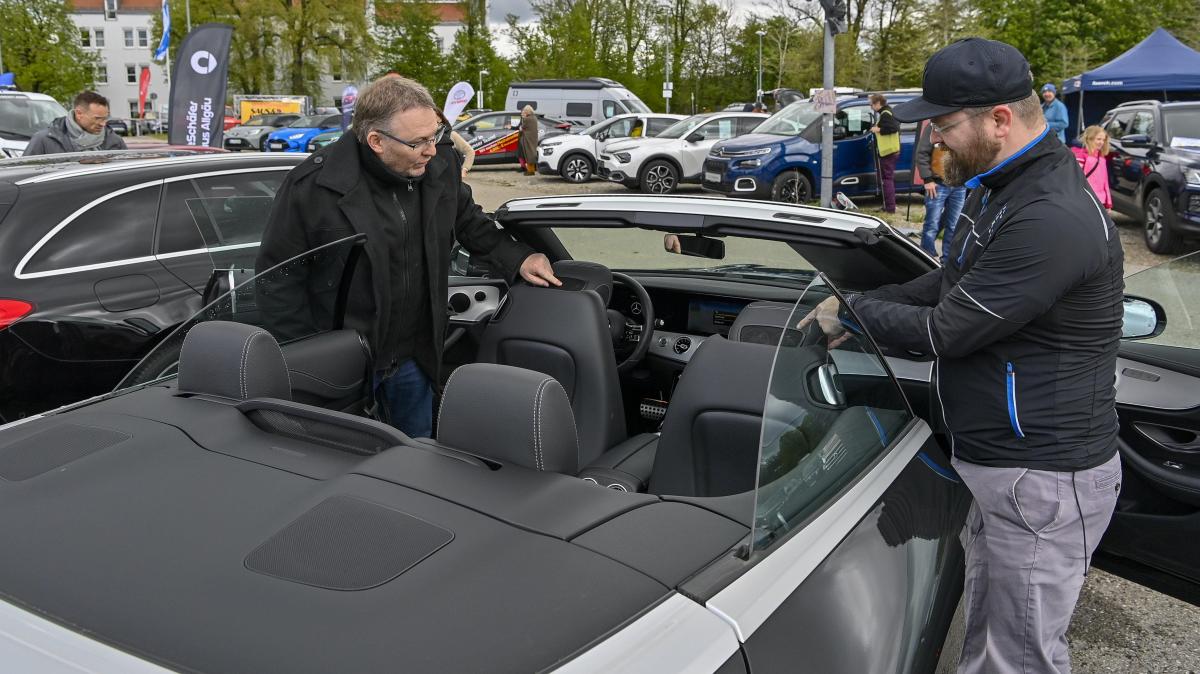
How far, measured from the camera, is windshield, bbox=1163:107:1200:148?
441 inches

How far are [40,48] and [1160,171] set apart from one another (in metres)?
60.7

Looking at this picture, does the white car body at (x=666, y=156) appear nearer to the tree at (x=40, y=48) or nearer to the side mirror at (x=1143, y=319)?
the side mirror at (x=1143, y=319)

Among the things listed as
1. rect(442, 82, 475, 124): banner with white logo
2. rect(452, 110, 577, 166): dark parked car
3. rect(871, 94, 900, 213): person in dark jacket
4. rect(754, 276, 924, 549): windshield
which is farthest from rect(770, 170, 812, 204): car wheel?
rect(754, 276, 924, 549): windshield

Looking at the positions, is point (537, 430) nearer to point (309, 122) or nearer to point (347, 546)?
point (347, 546)

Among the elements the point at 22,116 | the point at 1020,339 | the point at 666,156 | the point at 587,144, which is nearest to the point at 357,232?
the point at 1020,339

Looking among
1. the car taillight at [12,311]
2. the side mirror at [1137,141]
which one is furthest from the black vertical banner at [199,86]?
the side mirror at [1137,141]

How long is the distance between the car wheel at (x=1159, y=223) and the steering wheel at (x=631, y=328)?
9188mm

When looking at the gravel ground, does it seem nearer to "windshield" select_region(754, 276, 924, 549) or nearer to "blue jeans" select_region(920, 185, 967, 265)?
"windshield" select_region(754, 276, 924, 549)

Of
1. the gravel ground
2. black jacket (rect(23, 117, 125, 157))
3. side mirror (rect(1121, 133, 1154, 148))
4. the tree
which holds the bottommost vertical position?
the gravel ground

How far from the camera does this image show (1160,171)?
425 inches

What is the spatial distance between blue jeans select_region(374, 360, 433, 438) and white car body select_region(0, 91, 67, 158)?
12.6m

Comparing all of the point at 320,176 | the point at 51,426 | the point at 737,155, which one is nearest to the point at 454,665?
the point at 51,426

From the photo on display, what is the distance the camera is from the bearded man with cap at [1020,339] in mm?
2053

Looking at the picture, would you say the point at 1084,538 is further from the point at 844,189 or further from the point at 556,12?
A: the point at 556,12
